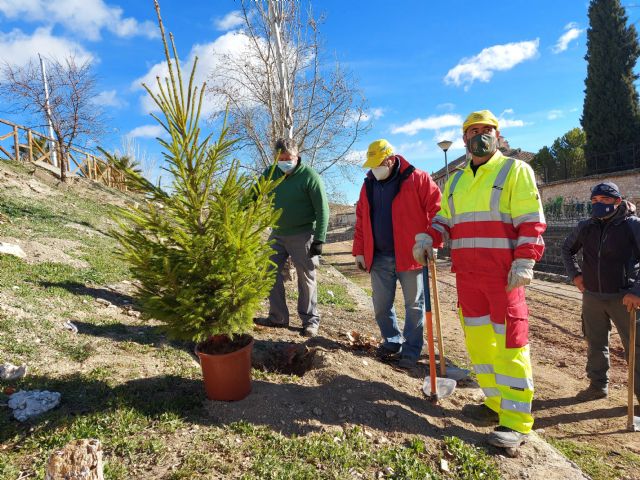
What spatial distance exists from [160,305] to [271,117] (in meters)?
9.89

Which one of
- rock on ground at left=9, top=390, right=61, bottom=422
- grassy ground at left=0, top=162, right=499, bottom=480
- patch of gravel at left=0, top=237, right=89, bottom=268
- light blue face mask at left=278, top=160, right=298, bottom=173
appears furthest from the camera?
patch of gravel at left=0, top=237, right=89, bottom=268

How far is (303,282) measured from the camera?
4.73 m

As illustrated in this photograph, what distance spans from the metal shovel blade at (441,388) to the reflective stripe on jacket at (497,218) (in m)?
1.11

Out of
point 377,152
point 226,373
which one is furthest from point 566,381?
point 226,373

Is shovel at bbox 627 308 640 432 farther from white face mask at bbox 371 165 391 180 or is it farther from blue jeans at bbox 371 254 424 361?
white face mask at bbox 371 165 391 180

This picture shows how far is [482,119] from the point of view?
9.93 feet

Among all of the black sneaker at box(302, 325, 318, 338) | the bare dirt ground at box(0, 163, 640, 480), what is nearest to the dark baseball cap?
the bare dirt ground at box(0, 163, 640, 480)

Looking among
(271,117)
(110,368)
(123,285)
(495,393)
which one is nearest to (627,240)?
(495,393)

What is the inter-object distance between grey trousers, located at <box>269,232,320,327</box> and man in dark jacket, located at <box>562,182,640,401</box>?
2.93 meters

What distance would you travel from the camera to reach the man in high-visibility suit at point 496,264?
277 centimetres

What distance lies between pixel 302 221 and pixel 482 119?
2.26 meters

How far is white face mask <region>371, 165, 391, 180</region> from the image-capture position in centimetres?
399

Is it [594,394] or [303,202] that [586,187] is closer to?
[594,394]

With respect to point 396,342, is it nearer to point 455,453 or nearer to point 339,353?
point 339,353
